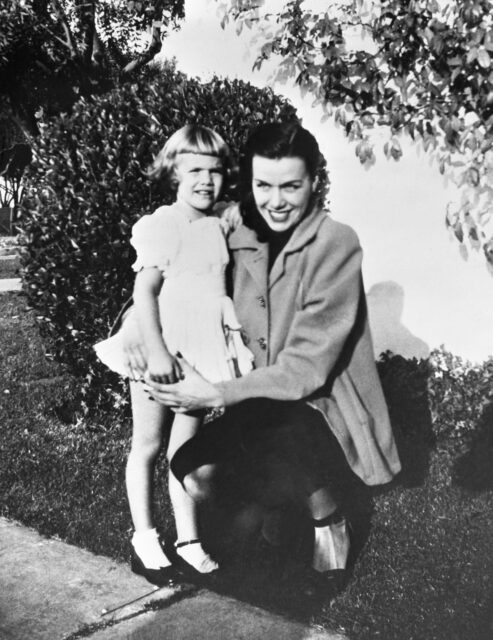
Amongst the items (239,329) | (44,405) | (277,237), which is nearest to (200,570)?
(239,329)

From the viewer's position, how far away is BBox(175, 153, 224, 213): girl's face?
2551mm

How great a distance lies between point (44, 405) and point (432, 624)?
3621 millimetres

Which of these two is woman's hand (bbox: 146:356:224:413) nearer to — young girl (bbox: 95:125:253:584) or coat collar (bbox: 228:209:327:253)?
young girl (bbox: 95:125:253:584)

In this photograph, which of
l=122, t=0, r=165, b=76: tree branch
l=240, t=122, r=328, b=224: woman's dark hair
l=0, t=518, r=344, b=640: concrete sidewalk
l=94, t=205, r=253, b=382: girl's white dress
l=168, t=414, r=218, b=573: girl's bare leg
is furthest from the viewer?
l=122, t=0, r=165, b=76: tree branch

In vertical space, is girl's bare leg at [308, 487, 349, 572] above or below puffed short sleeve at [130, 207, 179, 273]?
below

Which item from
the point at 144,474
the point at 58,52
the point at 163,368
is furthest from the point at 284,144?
the point at 58,52

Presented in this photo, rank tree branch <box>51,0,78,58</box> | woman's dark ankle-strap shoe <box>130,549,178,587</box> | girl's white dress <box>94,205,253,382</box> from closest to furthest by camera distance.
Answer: girl's white dress <box>94,205,253,382</box>
woman's dark ankle-strap shoe <box>130,549,178,587</box>
tree branch <box>51,0,78,58</box>

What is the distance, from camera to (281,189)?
2459 mm

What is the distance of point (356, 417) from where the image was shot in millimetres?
2588

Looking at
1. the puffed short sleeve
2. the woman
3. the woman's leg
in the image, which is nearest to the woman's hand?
the woman

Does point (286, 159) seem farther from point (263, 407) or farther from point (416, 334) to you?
point (416, 334)

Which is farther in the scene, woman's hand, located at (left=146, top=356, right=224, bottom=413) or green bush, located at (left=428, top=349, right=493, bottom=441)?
green bush, located at (left=428, top=349, right=493, bottom=441)

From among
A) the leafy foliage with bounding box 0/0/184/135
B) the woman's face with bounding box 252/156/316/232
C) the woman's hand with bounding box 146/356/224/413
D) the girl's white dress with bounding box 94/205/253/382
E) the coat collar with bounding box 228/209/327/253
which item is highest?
the leafy foliage with bounding box 0/0/184/135

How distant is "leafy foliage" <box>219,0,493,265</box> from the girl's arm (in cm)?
120
